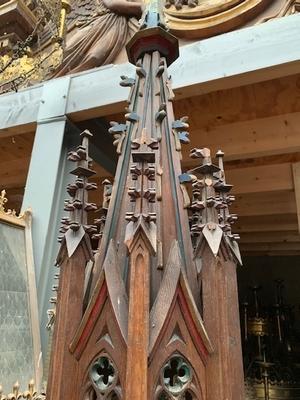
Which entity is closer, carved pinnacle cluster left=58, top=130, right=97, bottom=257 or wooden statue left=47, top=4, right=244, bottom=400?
wooden statue left=47, top=4, right=244, bottom=400

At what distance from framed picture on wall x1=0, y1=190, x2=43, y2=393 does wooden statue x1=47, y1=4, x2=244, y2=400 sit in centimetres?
81

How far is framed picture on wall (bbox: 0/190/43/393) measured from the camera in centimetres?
129

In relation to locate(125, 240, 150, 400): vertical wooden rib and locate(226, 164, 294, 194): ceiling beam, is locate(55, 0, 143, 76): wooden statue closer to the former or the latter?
locate(226, 164, 294, 194): ceiling beam

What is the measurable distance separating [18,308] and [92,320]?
953 mm

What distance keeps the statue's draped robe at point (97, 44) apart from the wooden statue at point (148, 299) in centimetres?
146

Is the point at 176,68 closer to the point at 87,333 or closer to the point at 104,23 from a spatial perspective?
the point at 104,23

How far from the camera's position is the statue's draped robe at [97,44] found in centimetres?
201

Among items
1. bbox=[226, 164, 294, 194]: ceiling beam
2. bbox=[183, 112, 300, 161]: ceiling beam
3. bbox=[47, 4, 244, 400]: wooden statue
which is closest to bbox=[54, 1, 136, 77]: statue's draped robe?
bbox=[183, 112, 300, 161]: ceiling beam

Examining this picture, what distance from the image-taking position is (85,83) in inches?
74.1

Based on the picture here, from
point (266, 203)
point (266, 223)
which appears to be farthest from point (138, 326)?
point (266, 223)

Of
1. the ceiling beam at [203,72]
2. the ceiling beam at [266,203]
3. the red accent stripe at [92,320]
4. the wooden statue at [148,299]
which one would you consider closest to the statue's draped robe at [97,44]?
the ceiling beam at [203,72]

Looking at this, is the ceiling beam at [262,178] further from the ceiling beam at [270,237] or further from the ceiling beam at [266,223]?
the ceiling beam at [270,237]

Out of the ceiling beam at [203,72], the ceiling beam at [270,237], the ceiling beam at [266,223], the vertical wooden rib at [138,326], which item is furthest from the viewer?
the ceiling beam at [270,237]

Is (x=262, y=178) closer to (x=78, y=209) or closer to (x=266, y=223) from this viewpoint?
(x=266, y=223)
